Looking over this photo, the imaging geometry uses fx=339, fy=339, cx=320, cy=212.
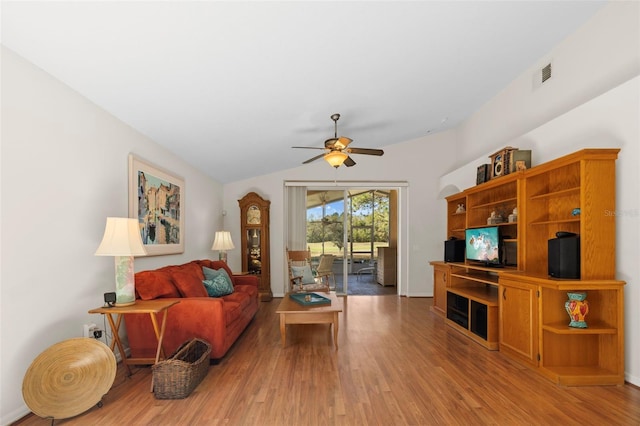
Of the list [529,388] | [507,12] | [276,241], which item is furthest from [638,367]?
[276,241]

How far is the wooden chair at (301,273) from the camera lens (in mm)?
6023

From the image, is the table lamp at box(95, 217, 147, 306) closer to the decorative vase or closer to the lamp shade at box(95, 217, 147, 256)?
the lamp shade at box(95, 217, 147, 256)

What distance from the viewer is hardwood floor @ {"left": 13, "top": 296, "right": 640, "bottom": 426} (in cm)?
237

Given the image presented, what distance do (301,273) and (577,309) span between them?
13.6ft

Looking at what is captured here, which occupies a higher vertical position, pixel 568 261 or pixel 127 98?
pixel 127 98

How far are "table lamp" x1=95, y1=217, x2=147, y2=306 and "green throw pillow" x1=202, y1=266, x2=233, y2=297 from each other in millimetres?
1526

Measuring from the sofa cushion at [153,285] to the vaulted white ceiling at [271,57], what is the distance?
1585 millimetres

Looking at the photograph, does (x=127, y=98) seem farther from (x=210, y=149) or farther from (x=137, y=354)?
(x=137, y=354)

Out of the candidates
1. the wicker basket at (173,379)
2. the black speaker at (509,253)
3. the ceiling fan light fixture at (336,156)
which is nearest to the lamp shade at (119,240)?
the wicker basket at (173,379)

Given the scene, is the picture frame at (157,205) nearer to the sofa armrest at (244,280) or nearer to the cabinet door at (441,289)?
the sofa armrest at (244,280)

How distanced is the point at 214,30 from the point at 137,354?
3000 mm

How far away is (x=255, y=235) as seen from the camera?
692 cm

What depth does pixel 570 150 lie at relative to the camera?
361cm

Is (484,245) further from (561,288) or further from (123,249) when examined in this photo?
(123,249)
